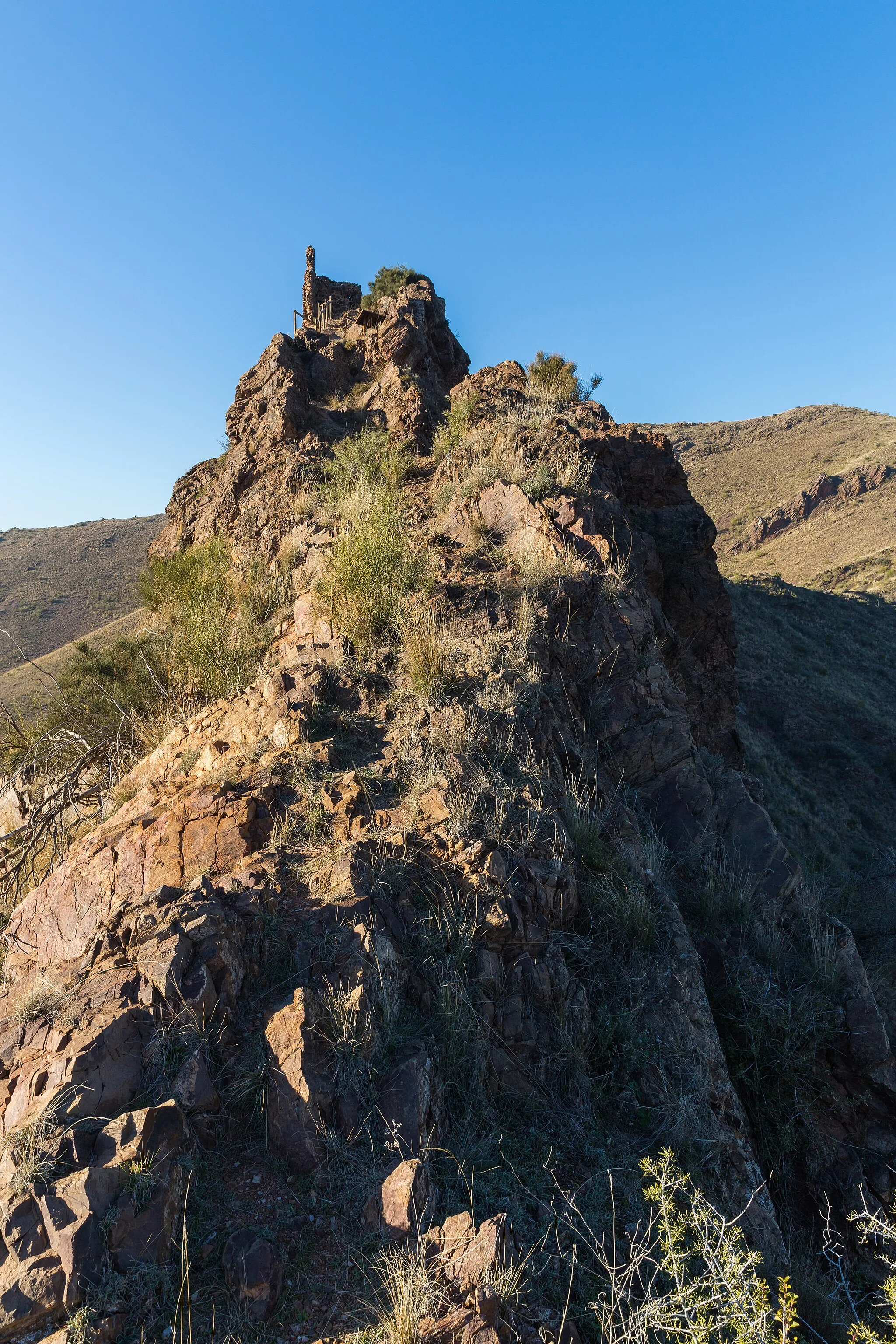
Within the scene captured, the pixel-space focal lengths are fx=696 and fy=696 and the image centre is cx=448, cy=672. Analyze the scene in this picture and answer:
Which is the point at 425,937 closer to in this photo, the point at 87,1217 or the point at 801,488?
the point at 87,1217

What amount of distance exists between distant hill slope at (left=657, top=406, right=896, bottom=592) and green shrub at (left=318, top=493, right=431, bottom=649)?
3427 cm

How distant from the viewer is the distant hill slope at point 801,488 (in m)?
37.0

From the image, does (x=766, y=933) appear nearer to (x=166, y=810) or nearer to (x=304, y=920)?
(x=304, y=920)

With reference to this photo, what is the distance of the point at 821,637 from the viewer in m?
27.2

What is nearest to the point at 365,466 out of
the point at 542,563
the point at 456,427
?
the point at 456,427

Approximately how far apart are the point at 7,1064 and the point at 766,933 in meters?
4.15

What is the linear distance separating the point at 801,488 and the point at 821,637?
20.7 m

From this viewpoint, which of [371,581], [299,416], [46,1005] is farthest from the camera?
[299,416]

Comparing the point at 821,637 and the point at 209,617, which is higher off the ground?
the point at 209,617

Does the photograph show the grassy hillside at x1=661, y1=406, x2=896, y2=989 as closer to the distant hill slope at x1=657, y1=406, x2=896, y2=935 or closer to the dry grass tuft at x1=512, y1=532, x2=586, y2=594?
the distant hill slope at x1=657, y1=406, x2=896, y2=935

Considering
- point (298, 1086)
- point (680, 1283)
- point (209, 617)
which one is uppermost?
point (209, 617)

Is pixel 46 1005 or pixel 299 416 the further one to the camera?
pixel 299 416

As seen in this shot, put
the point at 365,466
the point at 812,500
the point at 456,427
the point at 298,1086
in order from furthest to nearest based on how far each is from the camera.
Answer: the point at 812,500 → the point at 365,466 → the point at 456,427 → the point at 298,1086

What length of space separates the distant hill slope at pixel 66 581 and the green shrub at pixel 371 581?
29.5m
